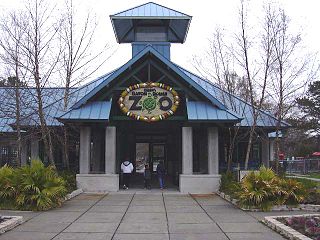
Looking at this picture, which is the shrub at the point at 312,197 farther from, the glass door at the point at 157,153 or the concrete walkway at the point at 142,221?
the glass door at the point at 157,153

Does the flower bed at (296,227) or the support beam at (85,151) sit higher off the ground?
the support beam at (85,151)

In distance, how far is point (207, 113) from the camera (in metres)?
20.8

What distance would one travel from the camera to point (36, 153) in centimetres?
2634

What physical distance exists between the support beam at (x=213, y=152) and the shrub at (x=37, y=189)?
7.94m

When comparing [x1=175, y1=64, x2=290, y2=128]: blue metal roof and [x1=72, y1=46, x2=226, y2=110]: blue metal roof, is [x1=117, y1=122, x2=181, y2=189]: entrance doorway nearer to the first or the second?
[x1=175, y1=64, x2=290, y2=128]: blue metal roof

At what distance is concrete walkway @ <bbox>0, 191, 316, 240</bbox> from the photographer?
10.4 m

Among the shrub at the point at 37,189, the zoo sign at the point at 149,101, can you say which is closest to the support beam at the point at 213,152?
the zoo sign at the point at 149,101

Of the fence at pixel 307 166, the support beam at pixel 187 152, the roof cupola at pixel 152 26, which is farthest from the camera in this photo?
the fence at pixel 307 166

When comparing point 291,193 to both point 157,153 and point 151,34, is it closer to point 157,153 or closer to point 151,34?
point 151,34

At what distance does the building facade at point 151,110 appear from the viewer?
2081 cm

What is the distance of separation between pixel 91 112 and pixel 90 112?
5 centimetres

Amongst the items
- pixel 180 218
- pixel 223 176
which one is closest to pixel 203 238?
pixel 180 218

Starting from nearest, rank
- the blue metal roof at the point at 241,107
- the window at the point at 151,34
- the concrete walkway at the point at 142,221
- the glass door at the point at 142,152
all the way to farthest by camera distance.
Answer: the concrete walkway at the point at 142,221
the blue metal roof at the point at 241,107
the window at the point at 151,34
the glass door at the point at 142,152

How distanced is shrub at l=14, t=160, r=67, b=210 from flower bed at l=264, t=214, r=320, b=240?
270 inches
